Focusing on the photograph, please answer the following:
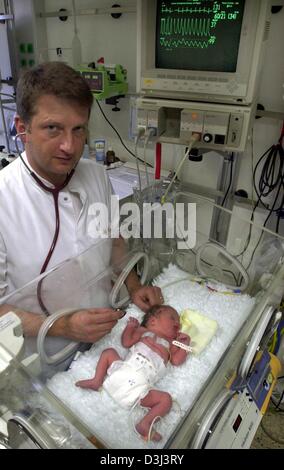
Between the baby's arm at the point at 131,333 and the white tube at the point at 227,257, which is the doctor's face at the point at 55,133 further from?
the white tube at the point at 227,257

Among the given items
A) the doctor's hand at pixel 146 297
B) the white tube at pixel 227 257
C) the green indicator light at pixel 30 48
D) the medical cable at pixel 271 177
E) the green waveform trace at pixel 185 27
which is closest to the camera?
the green waveform trace at pixel 185 27

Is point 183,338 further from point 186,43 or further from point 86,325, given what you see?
point 186,43

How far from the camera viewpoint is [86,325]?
120 cm

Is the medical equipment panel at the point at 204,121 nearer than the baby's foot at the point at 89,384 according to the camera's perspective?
No

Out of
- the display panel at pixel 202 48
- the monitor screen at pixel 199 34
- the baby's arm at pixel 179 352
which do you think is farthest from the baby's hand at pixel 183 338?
the monitor screen at pixel 199 34

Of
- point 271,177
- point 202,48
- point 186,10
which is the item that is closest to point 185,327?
point 271,177

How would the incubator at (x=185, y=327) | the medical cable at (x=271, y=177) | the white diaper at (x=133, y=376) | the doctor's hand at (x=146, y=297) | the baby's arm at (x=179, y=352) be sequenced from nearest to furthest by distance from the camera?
the incubator at (x=185, y=327)
the white diaper at (x=133, y=376)
the baby's arm at (x=179, y=352)
the doctor's hand at (x=146, y=297)
the medical cable at (x=271, y=177)

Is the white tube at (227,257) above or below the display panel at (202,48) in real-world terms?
below

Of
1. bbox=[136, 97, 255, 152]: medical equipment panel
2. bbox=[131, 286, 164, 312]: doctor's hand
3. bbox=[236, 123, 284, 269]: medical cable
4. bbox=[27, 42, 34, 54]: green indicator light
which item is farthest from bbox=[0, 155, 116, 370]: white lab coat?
bbox=[27, 42, 34, 54]: green indicator light

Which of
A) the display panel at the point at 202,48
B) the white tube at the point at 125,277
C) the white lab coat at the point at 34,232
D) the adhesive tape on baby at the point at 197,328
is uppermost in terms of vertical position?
the display panel at the point at 202,48

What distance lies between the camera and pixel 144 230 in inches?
66.6

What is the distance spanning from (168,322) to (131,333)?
0.53 feet

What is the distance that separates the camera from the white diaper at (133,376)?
42.9 inches

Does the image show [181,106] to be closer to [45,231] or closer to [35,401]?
[45,231]
